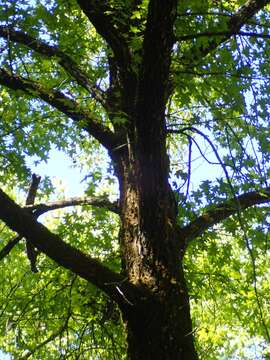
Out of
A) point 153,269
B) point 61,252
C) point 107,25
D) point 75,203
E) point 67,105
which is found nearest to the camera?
point 61,252

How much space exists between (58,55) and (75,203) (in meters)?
1.56

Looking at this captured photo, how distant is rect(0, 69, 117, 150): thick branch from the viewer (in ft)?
13.4

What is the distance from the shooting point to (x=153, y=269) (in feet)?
9.87

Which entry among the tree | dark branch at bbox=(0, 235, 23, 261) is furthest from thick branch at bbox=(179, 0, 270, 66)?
dark branch at bbox=(0, 235, 23, 261)

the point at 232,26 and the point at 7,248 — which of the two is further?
the point at 232,26

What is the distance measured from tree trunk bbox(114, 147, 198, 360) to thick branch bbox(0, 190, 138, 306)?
0.47ft

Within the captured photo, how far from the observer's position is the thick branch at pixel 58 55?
424 cm

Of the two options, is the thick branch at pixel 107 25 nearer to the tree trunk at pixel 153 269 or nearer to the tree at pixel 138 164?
the tree at pixel 138 164

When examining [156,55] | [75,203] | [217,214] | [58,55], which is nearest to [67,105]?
[58,55]

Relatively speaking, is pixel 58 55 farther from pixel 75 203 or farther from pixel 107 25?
pixel 75 203

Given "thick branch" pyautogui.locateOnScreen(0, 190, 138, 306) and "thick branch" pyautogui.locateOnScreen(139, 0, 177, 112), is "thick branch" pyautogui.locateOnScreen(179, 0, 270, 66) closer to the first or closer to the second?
"thick branch" pyautogui.locateOnScreen(139, 0, 177, 112)

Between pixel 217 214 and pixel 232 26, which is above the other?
pixel 232 26

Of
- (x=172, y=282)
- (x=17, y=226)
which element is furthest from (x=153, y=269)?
(x=17, y=226)

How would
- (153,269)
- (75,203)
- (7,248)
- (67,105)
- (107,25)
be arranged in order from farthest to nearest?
(75,203)
(67,105)
(107,25)
(7,248)
(153,269)
